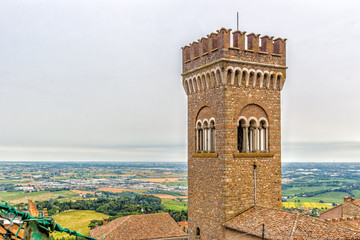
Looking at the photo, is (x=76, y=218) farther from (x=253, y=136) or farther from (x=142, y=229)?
(x=253, y=136)

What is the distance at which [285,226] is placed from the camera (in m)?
13.7

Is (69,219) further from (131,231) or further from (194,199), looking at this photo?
(194,199)

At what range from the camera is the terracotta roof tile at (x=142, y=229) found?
116 ft

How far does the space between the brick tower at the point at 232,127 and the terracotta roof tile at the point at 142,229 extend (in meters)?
18.6

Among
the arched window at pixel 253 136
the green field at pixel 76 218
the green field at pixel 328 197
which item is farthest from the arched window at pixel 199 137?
the green field at pixel 328 197

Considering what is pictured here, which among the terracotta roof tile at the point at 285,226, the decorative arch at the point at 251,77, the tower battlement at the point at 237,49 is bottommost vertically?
the terracotta roof tile at the point at 285,226

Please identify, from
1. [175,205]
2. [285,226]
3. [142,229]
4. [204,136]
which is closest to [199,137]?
[204,136]

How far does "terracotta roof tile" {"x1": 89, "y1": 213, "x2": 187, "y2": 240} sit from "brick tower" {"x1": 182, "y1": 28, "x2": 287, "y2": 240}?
1856cm

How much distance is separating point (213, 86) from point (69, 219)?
5113cm

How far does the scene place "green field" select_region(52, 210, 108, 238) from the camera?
54.8m

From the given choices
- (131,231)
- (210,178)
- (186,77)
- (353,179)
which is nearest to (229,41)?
(186,77)

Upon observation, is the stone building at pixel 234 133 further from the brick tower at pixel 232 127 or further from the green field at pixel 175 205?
the green field at pixel 175 205

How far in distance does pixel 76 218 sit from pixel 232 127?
51799 millimetres

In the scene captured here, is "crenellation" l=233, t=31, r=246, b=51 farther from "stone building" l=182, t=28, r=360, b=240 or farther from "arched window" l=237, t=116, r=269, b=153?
"arched window" l=237, t=116, r=269, b=153
